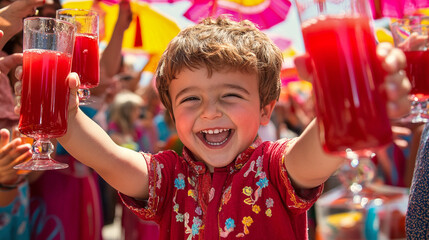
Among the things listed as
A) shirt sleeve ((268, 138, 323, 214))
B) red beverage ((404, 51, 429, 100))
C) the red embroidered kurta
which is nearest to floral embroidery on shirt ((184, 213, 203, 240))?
the red embroidered kurta

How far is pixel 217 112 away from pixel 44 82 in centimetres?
64

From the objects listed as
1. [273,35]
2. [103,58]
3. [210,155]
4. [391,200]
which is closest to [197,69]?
[210,155]

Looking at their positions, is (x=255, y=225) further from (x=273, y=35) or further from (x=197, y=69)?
(x=273, y=35)

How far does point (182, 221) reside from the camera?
6.00 feet

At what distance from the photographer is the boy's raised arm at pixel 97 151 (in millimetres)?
1678

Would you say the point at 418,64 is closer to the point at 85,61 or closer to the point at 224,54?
the point at 224,54

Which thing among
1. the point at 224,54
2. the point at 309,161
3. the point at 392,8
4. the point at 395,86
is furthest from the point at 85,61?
the point at 392,8

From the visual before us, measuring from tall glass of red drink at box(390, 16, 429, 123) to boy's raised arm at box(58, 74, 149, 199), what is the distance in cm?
116

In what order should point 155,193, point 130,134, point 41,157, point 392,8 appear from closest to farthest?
point 41,157 → point 155,193 → point 392,8 → point 130,134

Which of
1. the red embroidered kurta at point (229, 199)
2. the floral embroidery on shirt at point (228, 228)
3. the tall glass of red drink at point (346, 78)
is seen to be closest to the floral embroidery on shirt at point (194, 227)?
the red embroidered kurta at point (229, 199)

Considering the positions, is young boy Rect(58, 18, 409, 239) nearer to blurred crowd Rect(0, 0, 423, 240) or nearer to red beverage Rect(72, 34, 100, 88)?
red beverage Rect(72, 34, 100, 88)

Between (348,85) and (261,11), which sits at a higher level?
(261,11)

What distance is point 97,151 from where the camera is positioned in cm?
169

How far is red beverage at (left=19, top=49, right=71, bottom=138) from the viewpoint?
5.36ft
